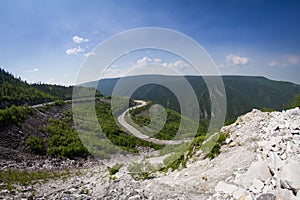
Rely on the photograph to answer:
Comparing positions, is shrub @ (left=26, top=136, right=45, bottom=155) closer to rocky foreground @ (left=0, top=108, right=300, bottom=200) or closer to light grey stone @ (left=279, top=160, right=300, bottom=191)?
rocky foreground @ (left=0, top=108, right=300, bottom=200)

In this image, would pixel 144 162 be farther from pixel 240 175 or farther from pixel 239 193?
pixel 239 193

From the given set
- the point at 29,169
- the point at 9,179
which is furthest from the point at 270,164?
the point at 29,169

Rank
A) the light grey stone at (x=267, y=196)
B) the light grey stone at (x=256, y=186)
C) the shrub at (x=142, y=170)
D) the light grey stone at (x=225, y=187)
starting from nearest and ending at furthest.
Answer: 1. the light grey stone at (x=267, y=196)
2. the light grey stone at (x=256, y=186)
3. the light grey stone at (x=225, y=187)
4. the shrub at (x=142, y=170)

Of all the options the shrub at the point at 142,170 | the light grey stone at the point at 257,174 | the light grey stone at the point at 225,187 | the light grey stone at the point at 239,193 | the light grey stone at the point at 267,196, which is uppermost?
the light grey stone at the point at 257,174

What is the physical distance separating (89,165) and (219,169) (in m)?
16.4

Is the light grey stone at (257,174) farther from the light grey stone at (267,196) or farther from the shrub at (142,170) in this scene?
the shrub at (142,170)

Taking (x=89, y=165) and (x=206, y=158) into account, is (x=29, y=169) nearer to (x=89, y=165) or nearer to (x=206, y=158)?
(x=89, y=165)

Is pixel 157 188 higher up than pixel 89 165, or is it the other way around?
pixel 157 188

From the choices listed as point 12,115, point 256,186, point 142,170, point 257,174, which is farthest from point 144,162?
point 12,115

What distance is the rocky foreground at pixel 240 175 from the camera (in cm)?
761

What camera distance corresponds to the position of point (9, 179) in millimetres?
16109

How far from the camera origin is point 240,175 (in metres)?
9.42

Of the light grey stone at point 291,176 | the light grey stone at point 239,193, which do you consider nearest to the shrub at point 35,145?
the light grey stone at point 239,193

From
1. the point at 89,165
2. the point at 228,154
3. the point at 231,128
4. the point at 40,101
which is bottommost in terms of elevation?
the point at 89,165
